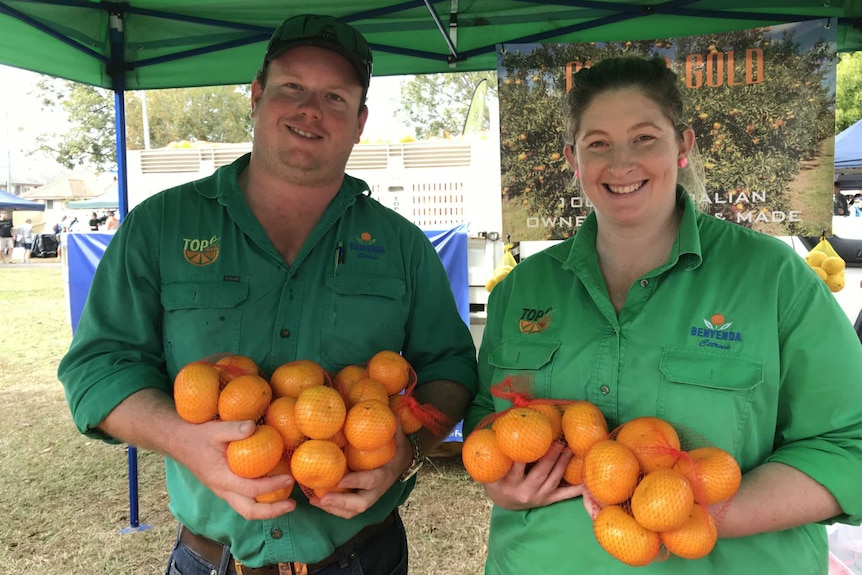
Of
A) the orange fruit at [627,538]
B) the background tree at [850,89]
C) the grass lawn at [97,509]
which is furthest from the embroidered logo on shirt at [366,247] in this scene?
the background tree at [850,89]

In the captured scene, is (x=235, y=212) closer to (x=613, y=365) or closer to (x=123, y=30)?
(x=613, y=365)

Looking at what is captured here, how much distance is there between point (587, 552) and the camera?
158cm

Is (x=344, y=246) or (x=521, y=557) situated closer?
(x=521, y=557)

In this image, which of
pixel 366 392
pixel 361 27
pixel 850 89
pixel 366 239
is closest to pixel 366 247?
pixel 366 239

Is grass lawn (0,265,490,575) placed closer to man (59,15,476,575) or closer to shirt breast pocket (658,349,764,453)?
man (59,15,476,575)

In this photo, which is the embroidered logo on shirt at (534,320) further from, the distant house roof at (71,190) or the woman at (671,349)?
the distant house roof at (71,190)

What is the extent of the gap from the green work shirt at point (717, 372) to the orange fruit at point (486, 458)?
0.87ft

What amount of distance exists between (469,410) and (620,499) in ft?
2.46

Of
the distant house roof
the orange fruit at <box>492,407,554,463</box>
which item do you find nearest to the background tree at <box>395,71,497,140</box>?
the orange fruit at <box>492,407,554,463</box>

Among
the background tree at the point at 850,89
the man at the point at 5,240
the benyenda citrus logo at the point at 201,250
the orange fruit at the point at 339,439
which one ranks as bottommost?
the orange fruit at the point at 339,439

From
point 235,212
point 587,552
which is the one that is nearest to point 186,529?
point 235,212

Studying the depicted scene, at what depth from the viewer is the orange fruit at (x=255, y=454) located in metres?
1.38

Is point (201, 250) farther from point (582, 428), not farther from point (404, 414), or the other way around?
point (582, 428)

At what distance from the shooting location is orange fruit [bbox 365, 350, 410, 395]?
172cm
